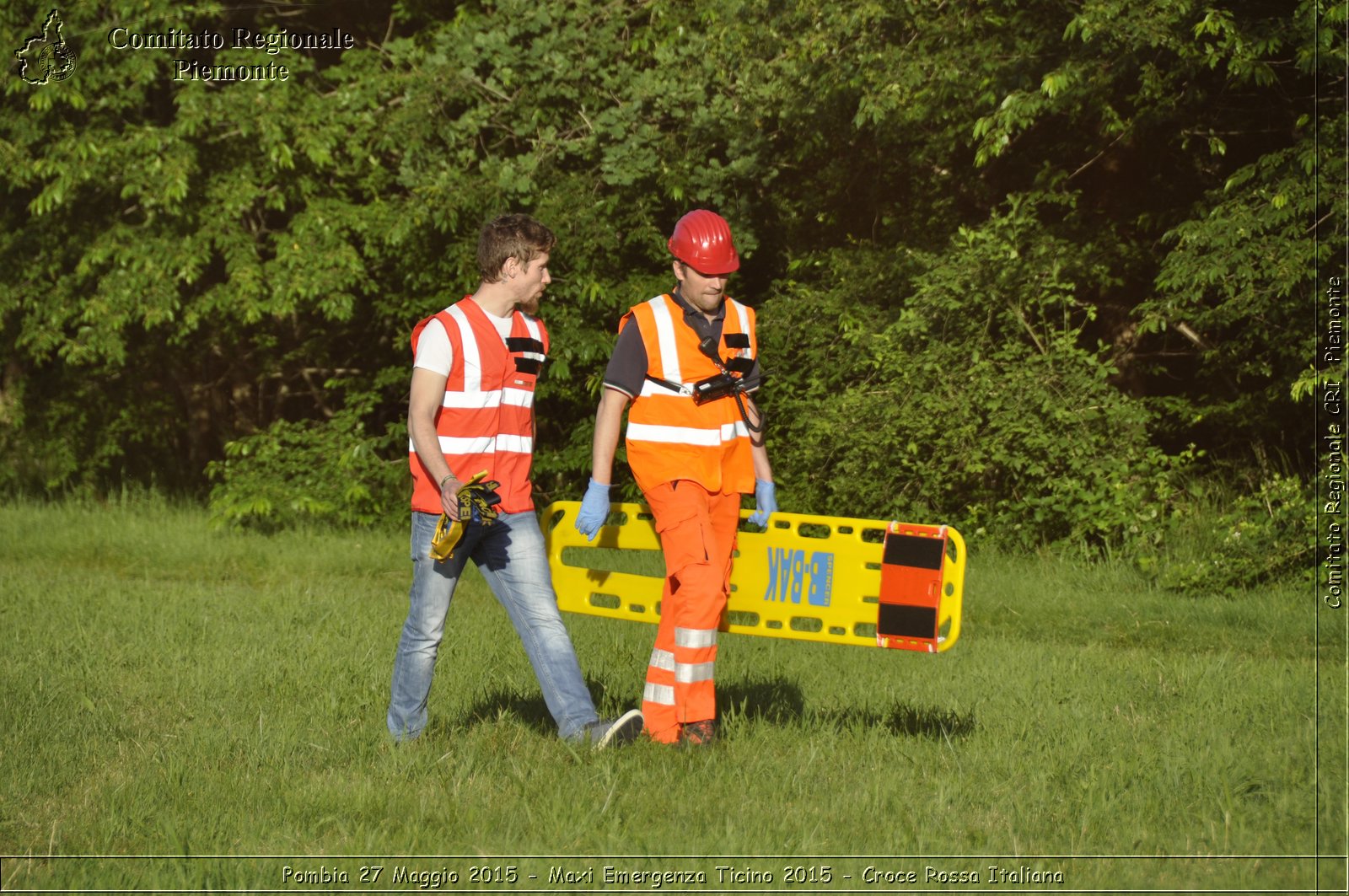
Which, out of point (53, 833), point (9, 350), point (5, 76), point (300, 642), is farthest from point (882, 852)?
point (9, 350)

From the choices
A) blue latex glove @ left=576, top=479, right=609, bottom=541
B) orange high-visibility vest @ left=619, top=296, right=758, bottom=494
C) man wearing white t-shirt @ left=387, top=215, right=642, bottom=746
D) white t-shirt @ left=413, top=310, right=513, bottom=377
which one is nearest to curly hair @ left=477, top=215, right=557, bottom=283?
man wearing white t-shirt @ left=387, top=215, right=642, bottom=746

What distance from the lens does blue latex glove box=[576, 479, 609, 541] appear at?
5914 millimetres

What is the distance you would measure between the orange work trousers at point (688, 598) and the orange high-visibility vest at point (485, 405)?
1.88ft

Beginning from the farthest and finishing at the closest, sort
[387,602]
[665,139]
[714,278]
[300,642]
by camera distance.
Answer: [665,139] → [387,602] → [300,642] → [714,278]

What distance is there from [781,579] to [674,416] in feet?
2.62

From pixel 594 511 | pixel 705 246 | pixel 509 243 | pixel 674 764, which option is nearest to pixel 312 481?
pixel 594 511

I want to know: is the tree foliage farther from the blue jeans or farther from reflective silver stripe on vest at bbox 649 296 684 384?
the blue jeans

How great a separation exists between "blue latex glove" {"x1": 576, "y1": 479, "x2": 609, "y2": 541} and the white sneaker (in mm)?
746

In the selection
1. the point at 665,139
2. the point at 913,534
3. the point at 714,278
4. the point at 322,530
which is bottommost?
the point at 322,530

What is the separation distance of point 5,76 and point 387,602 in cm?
698

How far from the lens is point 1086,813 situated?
5070 millimetres

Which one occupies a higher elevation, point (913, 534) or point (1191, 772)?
point (913, 534)

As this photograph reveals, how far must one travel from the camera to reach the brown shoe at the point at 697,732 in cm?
591

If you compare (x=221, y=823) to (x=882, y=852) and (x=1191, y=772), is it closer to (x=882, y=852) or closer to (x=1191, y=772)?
(x=882, y=852)
